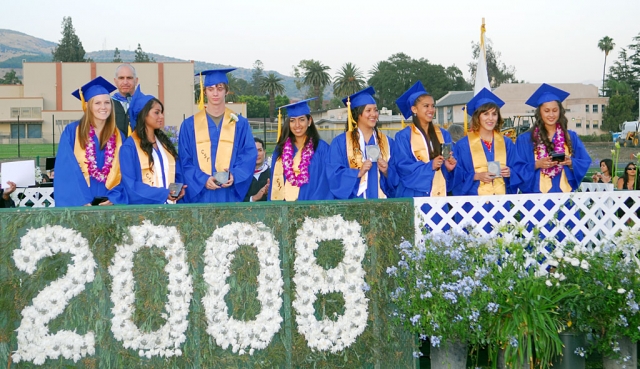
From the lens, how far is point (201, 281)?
513cm

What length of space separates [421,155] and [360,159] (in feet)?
2.17

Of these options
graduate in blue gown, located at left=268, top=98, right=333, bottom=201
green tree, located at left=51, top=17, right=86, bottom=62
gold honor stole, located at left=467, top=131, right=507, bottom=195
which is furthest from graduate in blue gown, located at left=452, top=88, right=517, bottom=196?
green tree, located at left=51, top=17, right=86, bottom=62

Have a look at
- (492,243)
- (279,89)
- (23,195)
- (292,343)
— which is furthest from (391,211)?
(279,89)

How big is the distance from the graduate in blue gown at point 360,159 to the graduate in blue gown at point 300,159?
264 mm

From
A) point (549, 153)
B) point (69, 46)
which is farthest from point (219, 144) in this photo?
point (69, 46)

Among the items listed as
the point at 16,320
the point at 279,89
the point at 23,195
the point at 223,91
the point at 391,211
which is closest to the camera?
the point at 16,320

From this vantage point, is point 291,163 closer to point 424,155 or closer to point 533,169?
point 424,155

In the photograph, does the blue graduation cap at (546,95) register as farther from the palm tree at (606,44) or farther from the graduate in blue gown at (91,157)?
the palm tree at (606,44)

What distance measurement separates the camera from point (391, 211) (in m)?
5.32

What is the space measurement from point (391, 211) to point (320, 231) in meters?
0.56

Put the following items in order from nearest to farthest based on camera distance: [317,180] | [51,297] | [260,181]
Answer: [51,297]
[317,180]
[260,181]

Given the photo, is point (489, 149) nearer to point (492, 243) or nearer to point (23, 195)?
point (492, 243)

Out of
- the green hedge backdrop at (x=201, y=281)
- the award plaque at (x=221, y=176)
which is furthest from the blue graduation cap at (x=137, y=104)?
the green hedge backdrop at (x=201, y=281)

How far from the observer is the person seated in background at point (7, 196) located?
736 cm
